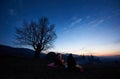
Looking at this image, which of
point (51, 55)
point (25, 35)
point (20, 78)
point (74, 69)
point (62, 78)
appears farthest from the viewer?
point (51, 55)

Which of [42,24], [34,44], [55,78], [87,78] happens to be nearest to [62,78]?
[55,78]

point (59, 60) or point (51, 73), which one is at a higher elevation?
point (59, 60)

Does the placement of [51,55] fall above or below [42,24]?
below

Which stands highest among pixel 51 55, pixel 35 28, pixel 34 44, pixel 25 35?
pixel 35 28

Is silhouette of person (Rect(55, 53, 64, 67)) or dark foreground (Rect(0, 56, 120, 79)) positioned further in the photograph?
silhouette of person (Rect(55, 53, 64, 67))

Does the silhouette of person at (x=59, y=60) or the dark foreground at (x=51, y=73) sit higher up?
the silhouette of person at (x=59, y=60)

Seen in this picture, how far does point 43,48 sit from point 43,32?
459cm

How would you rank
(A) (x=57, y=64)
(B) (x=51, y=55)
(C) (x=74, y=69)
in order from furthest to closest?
(B) (x=51, y=55)
(A) (x=57, y=64)
(C) (x=74, y=69)

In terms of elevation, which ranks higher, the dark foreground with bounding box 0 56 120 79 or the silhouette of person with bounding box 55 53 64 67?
the silhouette of person with bounding box 55 53 64 67

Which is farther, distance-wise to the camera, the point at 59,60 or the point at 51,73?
the point at 59,60

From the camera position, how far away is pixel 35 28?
2470cm

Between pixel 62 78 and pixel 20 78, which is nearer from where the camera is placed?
pixel 20 78

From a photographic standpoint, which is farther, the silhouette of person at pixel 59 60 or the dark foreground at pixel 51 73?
the silhouette of person at pixel 59 60

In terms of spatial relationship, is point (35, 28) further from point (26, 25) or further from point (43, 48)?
point (43, 48)
